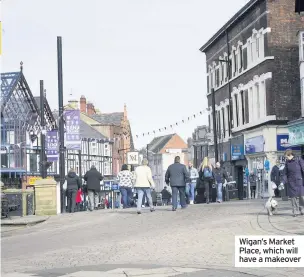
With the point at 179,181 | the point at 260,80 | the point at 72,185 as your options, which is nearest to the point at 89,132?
the point at 260,80

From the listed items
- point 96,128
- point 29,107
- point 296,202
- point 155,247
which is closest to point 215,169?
point 296,202

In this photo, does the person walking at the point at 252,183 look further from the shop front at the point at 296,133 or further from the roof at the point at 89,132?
the roof at the point at 89,132

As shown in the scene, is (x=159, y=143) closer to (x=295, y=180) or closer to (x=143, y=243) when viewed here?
(x=295, y=180)

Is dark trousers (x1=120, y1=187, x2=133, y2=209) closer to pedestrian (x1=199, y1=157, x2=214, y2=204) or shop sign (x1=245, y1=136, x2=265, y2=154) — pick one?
pedestrian (x1=199, y1=157, x2=214, y2=204)

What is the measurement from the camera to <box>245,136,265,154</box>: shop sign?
4666 cm

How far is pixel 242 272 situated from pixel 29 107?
5912 cm

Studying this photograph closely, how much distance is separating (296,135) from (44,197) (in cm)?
2150

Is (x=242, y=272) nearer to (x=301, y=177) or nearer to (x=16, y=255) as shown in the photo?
(x=16, y=255)

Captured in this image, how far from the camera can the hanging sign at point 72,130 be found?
30.7 m

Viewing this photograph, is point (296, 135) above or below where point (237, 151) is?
above

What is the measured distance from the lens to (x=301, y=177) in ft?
63.3

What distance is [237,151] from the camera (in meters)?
52.3

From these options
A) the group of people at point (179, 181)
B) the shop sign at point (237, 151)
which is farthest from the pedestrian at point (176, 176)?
the shop sign at point (237, 151)

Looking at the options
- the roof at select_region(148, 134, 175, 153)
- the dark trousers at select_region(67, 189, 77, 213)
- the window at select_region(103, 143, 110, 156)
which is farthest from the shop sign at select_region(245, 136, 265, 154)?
the roof at select_region(148, 134, 175, 153)
